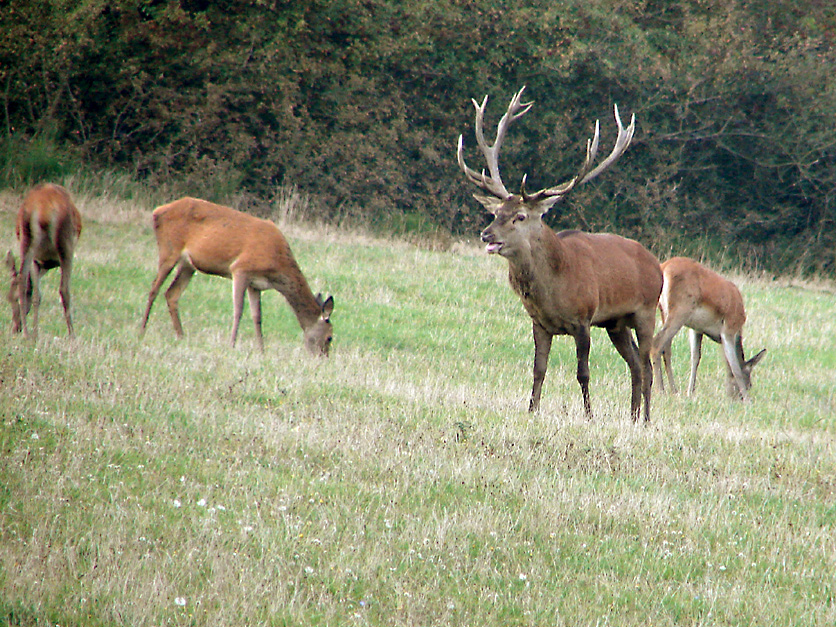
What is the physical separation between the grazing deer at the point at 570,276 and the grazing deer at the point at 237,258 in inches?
129

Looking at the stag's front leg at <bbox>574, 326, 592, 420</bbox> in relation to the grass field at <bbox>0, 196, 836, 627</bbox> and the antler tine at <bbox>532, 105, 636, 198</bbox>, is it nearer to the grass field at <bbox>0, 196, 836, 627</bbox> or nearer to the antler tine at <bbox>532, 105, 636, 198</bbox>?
the grass field at <bbox>0, 196, 836, 627</bbox>

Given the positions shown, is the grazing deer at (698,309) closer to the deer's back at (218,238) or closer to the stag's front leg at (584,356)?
the stag's front leg at (584,356)

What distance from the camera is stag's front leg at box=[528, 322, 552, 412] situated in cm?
837

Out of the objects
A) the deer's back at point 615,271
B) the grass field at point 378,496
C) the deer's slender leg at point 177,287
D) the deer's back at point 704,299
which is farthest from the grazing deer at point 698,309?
the deer's slender leg at point 177,287

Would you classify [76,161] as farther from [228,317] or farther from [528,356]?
[528,356]

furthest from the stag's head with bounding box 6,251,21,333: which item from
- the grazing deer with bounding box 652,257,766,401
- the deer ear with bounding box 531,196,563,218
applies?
the grazing deer with bounding box 652,257,766,401

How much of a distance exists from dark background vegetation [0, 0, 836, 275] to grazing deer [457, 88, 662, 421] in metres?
14.2

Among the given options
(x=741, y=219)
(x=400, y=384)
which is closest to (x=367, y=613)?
(x=400, y=384)

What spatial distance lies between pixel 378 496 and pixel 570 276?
3270mm

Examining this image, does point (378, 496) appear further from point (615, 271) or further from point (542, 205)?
point (615, 271)

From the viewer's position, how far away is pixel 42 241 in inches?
389

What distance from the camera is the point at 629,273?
8867mm

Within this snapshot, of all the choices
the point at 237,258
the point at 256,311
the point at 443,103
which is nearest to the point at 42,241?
the point at 237,258

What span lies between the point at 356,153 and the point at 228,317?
1237 cm
